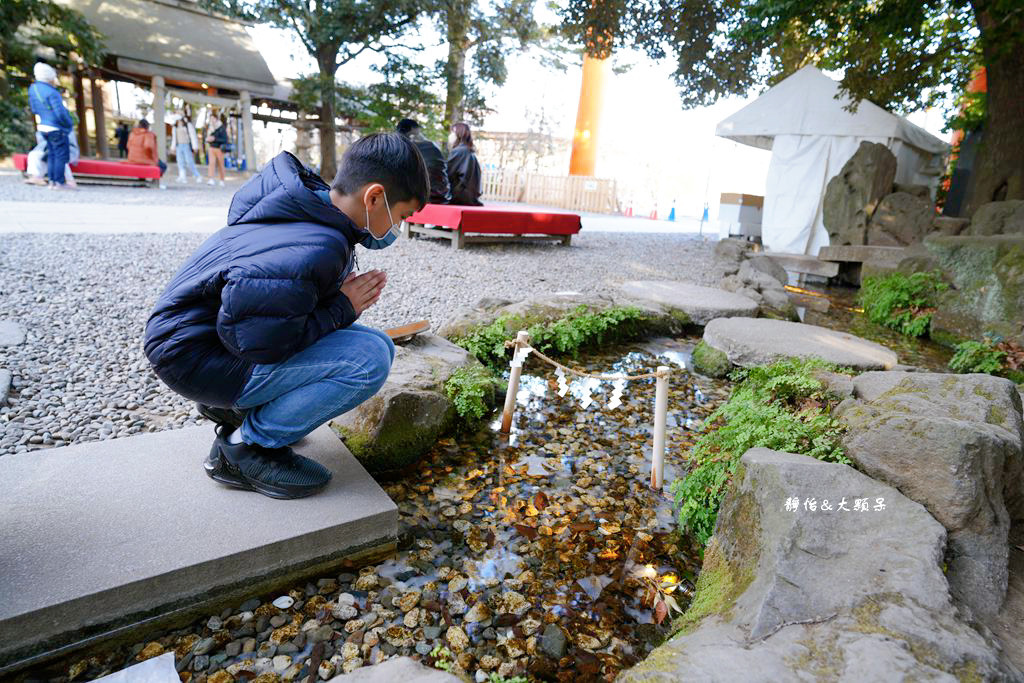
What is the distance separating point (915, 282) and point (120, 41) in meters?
17.8

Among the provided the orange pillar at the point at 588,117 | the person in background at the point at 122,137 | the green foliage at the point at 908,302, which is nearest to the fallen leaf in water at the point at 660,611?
the green foliage at the point at 908,302

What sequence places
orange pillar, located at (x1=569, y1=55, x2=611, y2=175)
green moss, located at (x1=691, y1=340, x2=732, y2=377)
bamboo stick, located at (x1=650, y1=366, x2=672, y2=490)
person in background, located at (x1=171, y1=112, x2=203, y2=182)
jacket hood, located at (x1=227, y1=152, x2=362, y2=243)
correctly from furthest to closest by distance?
orange pillar, located at (x1=569, y1=55, x2=611, y2=175)
person in background, located at (x1=171, y1=112, x2=203, y2=182)
green moss, located at (x1=691, y1=340, x2=732, y2=377)
bamboo stick, located at (x1=650, y1=366, x2=672, y2=490)
jacket hood, located at (x1=227, y1=152, x2=362, y2=243)

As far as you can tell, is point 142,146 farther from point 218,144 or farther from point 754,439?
point 754,439

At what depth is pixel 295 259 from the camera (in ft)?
5.63

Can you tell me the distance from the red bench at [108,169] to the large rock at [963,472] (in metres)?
13.3

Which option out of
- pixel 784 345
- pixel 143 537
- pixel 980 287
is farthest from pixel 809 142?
pixel 143 537

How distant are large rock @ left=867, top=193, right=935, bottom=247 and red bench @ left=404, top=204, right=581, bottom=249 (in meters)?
4.78

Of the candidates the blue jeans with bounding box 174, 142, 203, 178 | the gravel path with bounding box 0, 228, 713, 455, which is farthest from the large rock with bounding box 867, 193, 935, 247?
the blue jeans with bounding box 174, 142, 203, 178

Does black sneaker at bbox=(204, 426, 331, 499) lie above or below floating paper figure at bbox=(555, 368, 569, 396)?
above

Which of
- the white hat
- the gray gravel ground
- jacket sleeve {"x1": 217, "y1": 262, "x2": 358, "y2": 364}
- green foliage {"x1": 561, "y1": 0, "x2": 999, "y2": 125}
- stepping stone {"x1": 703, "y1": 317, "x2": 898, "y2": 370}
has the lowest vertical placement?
stepping stone {"x1": 703, "y1": 317, "x2": 898, "y2": 370}

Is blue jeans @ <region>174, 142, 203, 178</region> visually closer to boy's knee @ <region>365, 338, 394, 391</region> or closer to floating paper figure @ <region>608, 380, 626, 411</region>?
floating paper figure @ <region>608, 380, 626, 411</region>

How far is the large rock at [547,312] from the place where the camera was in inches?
171

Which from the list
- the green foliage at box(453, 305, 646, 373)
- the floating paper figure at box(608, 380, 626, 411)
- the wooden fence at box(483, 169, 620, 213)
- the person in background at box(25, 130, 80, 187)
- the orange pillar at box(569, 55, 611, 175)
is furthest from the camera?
the orange pillar at box(569, 55, 611, 175)

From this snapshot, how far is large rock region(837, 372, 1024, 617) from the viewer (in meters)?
1.73
